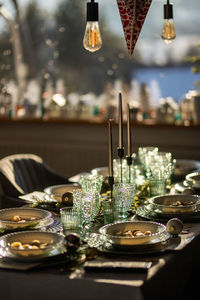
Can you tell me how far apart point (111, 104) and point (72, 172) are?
26.7 inches

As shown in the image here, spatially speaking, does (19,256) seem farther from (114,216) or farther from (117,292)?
(114,216)

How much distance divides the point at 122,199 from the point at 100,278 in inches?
26.2

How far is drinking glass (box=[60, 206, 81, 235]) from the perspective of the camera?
6.93 ft

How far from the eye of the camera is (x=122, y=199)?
2.35m

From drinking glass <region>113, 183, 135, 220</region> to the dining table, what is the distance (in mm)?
393

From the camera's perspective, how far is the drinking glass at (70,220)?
2.11m

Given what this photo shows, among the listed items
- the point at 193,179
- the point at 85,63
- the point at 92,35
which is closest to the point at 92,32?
the point at 92,35

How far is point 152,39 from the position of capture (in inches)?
195

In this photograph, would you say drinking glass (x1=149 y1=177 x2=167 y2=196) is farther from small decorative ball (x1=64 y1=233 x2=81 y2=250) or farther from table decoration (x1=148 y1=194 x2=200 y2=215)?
small decorative ball (x1=64 y1=233 x2=81 y2=250)

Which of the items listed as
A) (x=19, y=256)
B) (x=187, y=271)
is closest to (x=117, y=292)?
(x=19, y=256)

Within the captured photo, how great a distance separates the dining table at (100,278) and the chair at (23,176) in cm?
151

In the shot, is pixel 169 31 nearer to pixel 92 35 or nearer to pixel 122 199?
pixel 92 35

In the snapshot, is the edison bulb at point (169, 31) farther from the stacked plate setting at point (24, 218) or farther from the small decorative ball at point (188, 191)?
the stacked plate setting at point (24, 218)

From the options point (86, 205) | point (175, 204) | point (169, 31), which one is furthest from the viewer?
point (169, 31)
